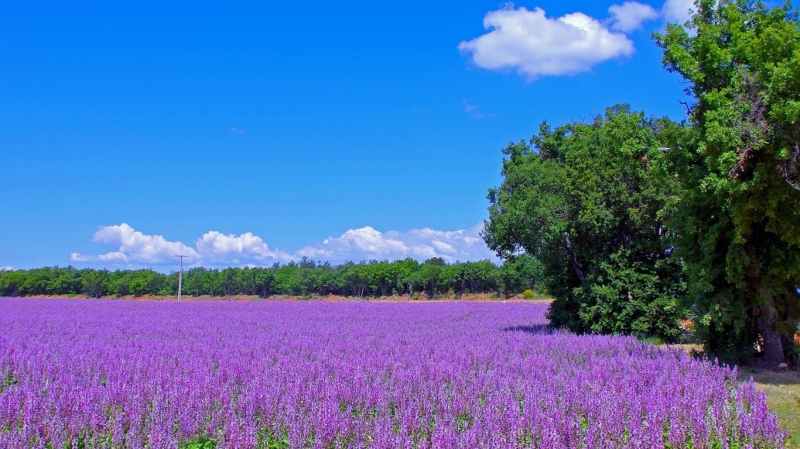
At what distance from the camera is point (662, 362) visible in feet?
34.6

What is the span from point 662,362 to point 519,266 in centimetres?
5849

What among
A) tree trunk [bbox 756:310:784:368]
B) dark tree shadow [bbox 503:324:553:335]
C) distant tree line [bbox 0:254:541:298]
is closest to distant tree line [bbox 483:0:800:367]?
tree trunk [bbox 756:310:784:368]

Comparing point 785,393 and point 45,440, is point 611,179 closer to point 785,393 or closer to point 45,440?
point 785,393

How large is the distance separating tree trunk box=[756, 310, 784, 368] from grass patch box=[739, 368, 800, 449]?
0.47 meters

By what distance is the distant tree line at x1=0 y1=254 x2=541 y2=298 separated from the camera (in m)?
77.1

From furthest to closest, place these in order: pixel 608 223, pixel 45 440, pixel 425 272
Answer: pixel 425 272 < pixel 608 223 < pixel 45 440

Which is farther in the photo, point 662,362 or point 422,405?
point 662,362

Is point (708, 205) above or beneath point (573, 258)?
above

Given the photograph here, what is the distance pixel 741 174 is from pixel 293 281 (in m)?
81.4

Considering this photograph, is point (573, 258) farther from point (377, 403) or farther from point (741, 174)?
point (377, 403)

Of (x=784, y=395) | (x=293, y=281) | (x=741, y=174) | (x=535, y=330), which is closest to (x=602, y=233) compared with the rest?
(x=535, y=330)

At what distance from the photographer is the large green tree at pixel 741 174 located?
10258mm

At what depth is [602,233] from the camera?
18.6 meters

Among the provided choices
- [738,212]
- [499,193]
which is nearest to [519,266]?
[499,193]
